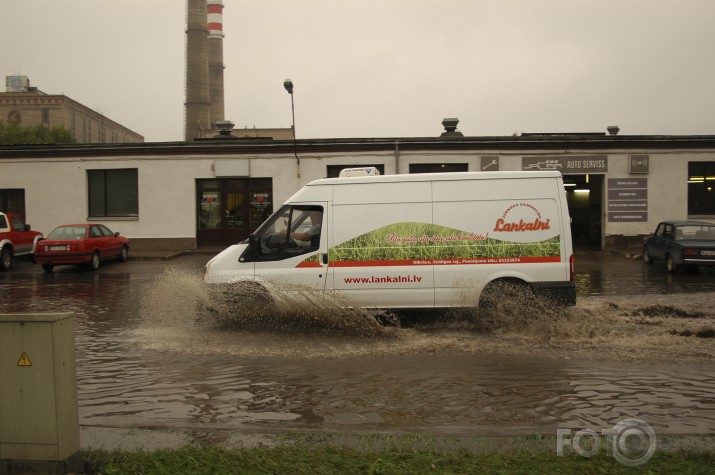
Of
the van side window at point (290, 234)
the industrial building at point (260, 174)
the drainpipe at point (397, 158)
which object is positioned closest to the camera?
the van side window at point (290, 234)

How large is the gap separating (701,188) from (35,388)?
26.7m

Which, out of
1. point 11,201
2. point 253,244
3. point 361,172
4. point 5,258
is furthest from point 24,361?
point 11,201

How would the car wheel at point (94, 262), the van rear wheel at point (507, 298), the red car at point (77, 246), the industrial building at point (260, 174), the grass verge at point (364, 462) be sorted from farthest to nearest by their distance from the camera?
the industrial building at point (260, 174), the car wheel at point (94, 262), the red car at point (77, 246), the van rear wheel at point (507, 298), the grass verge at point (364, 462)

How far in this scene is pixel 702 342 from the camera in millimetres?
7852

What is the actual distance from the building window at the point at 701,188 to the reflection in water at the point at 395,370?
15.6m

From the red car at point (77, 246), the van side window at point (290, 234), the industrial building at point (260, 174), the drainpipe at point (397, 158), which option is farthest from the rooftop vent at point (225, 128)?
the van side window at point (290, 234)

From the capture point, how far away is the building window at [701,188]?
956 inches

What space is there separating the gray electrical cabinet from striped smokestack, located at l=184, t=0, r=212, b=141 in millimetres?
55045

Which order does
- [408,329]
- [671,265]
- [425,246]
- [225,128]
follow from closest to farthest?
[425,246], [408,329], [671,265], [225,128]

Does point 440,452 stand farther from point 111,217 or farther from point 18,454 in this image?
point 111,217

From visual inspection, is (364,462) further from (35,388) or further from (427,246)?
(427,246)

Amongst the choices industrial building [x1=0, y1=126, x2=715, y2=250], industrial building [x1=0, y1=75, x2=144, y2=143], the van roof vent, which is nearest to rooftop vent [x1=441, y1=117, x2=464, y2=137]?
industrial building [x1=0, y1=126, x2=715, y2=250]

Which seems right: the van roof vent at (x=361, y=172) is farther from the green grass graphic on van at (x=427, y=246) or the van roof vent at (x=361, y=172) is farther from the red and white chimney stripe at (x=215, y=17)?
the red and white chimney stripe at (x=215, y=17)

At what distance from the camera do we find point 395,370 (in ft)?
22.0
